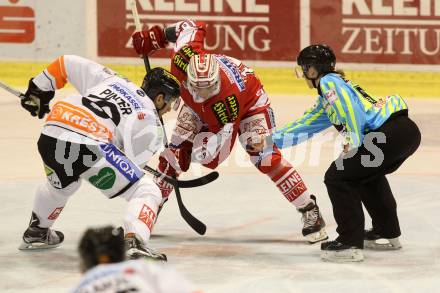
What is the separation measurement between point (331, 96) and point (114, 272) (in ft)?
9.09

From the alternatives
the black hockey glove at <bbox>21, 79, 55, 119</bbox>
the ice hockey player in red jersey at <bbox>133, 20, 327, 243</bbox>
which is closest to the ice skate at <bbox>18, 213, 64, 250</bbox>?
the black hockey glove at <bbox>21, 79, 55, 119</bbox>

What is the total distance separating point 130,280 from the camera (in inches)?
128

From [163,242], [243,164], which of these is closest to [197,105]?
[163,242]

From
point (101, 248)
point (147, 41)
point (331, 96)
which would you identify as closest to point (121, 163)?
point (331, 96)

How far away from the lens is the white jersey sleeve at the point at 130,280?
3.23m

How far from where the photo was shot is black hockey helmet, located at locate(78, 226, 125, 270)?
334 centimetres

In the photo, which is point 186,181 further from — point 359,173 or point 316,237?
point 359,173

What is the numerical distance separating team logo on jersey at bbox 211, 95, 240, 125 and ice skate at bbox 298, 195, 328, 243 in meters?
0.63

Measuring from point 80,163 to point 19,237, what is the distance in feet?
3.57

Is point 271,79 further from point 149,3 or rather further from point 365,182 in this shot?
point 365,182

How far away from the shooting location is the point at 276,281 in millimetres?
5602

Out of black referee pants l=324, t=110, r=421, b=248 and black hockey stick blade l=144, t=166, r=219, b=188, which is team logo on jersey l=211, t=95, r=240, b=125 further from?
black referee pants l=324, t=110, r=421, b=248

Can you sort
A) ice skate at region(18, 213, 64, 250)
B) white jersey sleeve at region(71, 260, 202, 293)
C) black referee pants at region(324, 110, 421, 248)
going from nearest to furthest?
white jersey sleeve at region(71, 260, 202, 293) < black referee pants at region(324, 110, 421, 248) < ice skate at region(18, 213, 64, 250)

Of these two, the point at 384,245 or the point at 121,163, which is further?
the point at 384,245
